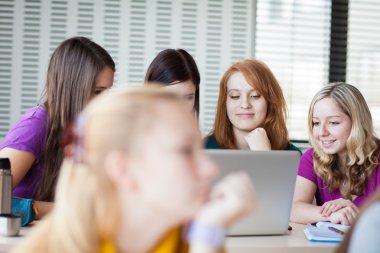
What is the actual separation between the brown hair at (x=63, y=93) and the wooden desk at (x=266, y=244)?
0.28 meters

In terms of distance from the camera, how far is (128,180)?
88 cm

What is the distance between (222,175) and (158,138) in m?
0.89

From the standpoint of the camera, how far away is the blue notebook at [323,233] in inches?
77.4

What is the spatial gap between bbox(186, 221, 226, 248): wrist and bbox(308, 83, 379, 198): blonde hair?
5.96 ft

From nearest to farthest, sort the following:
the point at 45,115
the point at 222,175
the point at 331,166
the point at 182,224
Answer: the point at 182,224 → the point at 222,175 → the point at 45,115 → the point at 331,166

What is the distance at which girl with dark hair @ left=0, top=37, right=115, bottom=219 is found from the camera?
87.0 inches

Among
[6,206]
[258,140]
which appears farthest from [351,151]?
[6,206]

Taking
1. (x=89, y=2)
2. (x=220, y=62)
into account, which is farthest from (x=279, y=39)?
(x=89, y=2)

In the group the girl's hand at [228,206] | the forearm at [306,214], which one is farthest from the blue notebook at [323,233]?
the girl's hand at [228,206]

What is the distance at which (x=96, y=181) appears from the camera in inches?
34.6

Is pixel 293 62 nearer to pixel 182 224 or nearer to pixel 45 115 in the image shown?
pixel 45 115

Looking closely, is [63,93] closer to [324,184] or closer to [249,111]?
[249,111]

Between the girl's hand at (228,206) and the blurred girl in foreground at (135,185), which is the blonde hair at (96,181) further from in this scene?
the girl's hand at (228,206)

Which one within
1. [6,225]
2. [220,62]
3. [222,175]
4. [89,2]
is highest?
[89,2]
